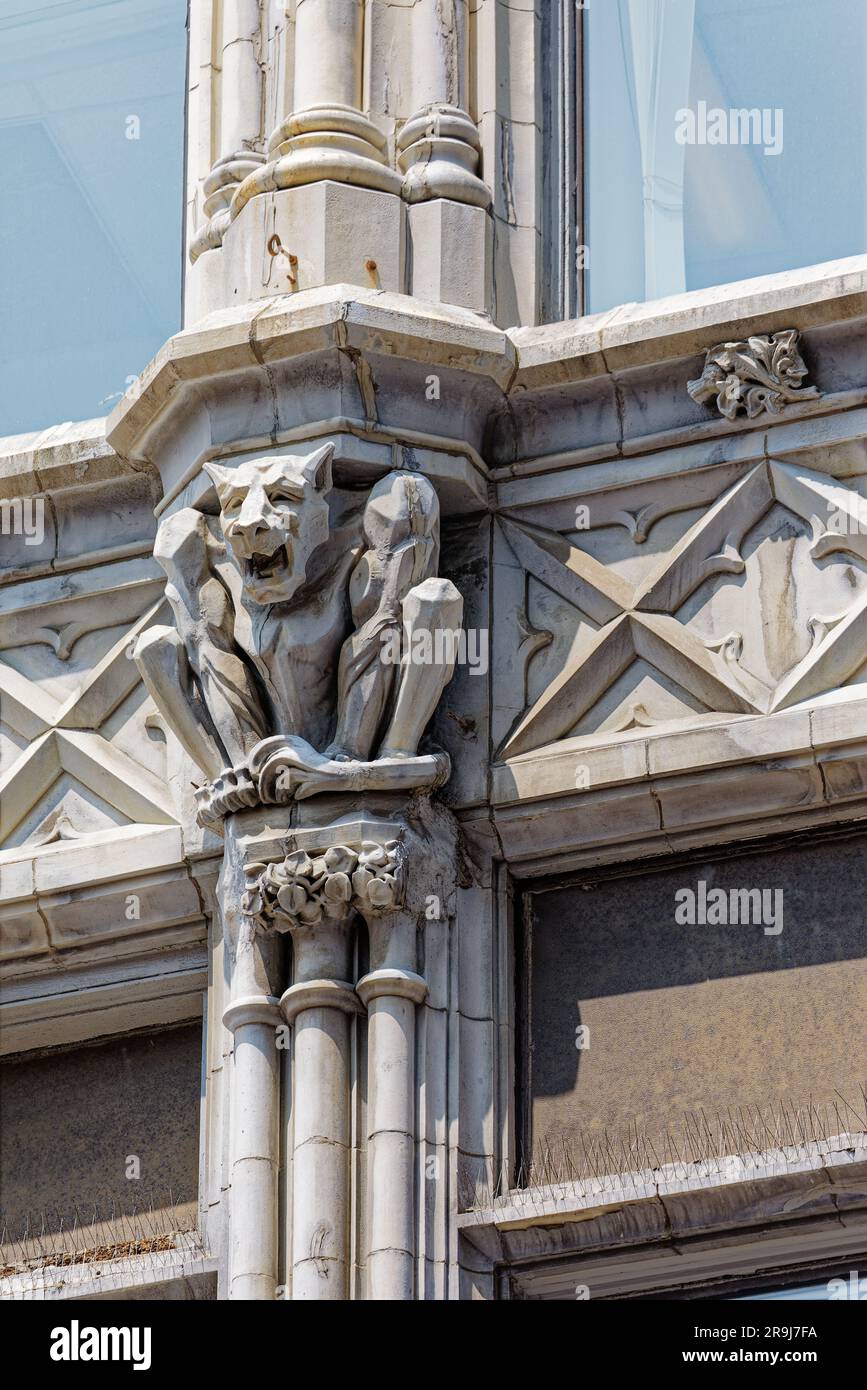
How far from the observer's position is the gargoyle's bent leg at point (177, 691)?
38.3 feet

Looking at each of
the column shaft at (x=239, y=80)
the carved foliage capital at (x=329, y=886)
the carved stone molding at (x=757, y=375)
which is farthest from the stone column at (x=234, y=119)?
the carved foliage capital at (x=329, y=886)

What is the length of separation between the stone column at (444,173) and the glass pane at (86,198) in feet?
3.37

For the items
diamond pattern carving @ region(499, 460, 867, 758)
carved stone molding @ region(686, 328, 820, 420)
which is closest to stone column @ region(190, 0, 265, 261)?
diamond pattern carving @ region(499, 460, 867, 758)

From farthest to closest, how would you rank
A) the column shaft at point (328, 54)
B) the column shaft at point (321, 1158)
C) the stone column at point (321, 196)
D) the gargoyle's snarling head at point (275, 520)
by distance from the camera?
1. the column shaft at point (328, 54)
2. the stone column at point (321, 196)
3. the gargoyle's snarling head at point (275, 520)
4. the column shaft at point (321, 1158)

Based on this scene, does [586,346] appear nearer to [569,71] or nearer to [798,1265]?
[569,71]

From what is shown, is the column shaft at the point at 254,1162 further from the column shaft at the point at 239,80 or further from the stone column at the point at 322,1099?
the column shaft at the point at 239,80

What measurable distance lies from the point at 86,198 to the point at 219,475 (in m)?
1.95

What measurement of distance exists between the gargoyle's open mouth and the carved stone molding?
50.5 inches

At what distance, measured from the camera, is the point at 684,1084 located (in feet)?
37.2

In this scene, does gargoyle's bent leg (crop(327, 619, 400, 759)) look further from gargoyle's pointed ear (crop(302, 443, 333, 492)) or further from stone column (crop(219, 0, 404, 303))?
stone column (crop(219, 0, 404, 303))

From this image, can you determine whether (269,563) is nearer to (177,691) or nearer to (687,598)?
(177,691)
